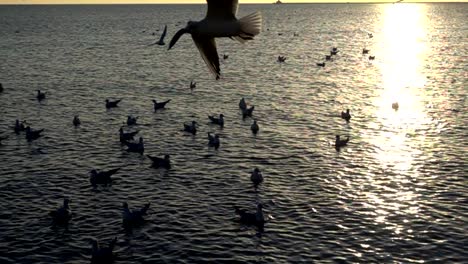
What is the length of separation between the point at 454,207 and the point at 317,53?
3497 inches

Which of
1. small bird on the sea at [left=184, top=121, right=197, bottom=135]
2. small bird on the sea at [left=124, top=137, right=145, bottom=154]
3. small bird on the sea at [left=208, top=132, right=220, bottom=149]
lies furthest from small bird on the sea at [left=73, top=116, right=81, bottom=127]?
small bird on the sea at [left=208, top=132, right=220, bottom=149]

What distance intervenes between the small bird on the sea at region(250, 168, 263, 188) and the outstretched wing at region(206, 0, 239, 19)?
26045 millimetres

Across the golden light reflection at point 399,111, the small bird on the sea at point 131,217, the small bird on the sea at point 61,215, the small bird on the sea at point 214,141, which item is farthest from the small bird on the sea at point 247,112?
the small bird on the sea at point 61,215

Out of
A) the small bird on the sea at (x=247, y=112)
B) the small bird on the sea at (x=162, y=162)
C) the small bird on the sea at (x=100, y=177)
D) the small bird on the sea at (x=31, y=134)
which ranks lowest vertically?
the small bird on the sea at (x=100, y=177)

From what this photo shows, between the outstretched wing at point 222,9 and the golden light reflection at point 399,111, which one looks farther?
the golden light reflection at point 399,111

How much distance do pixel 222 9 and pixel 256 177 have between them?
1035 inches

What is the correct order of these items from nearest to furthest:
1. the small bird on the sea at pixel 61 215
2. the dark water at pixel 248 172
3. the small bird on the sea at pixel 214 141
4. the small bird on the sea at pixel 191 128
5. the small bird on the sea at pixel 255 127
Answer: the dark water at pixel 248 172
the small bird on the sea at pixel 61 215
the small bird on the sea at pixel 214 141
the small bird on the sea at pixel 191 128
the small bird on the sea at pixel 255 127

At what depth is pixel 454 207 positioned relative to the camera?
1217 inches

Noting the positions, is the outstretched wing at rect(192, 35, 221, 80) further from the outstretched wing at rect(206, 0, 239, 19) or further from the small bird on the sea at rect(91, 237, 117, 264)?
the small bird on the sea at rect(91, 237, 117, 264)

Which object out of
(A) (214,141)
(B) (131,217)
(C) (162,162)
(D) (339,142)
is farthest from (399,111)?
(B) (131,217)

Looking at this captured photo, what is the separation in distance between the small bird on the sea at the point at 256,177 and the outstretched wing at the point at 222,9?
26.0 m

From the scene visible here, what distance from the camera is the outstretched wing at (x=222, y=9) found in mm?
8406

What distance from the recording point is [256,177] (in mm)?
34312

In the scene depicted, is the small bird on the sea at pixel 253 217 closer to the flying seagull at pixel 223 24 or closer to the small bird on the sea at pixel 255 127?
the small bird on the sea at pixel 255 127
